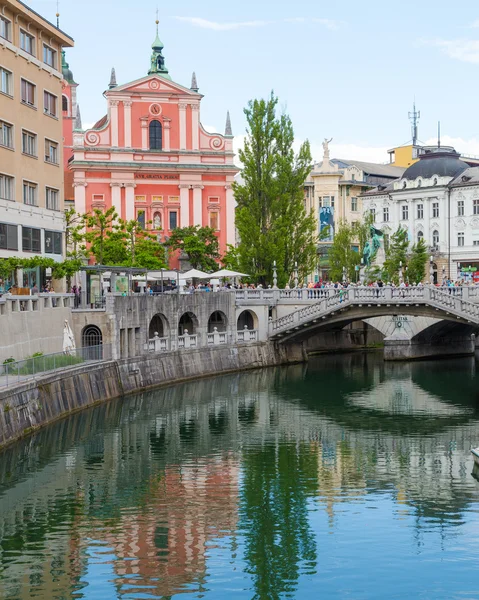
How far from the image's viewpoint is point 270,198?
7550cm

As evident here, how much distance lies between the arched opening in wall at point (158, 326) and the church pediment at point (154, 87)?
3701 cm

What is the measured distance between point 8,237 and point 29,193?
3.67m

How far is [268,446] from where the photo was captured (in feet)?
137

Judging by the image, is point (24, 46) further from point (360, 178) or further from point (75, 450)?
point (360, 178)

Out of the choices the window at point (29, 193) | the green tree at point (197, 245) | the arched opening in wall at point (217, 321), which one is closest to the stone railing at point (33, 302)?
the window at point (29, 193)

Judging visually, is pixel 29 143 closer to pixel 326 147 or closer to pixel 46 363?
pixel 46 363

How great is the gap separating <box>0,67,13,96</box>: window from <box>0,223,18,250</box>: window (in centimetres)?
668

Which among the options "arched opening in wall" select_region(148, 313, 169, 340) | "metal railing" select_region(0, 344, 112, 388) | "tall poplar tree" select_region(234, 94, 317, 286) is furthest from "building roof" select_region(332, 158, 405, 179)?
"metal railing" select_region(0, 344, 112, 388)

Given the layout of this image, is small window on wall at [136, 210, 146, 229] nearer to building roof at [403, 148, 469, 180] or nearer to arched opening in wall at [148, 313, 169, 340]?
arched opening in wall at [148, 313, 169, 340]

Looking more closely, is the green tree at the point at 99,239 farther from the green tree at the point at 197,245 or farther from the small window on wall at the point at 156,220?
the small window on wall at the point at 156,220

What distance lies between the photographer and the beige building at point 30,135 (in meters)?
52.6

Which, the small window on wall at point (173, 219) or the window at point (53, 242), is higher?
the small window on wall at point (173, 219)

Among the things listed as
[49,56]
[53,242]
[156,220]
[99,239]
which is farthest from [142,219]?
[49,56]

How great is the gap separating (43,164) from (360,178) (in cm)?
7918
